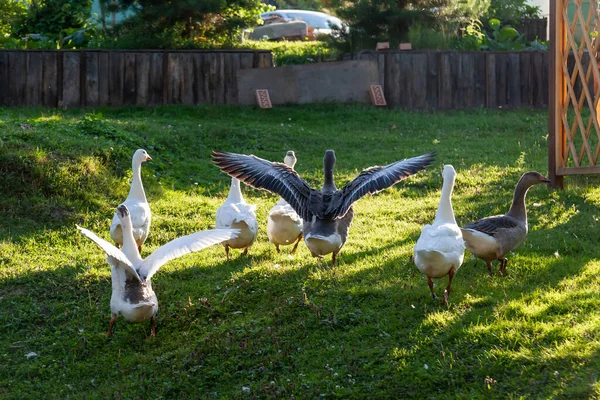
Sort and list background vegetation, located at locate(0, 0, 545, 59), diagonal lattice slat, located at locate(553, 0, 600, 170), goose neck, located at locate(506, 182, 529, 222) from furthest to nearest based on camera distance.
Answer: background vegetation, located at locate(0, 0, 545, 59) < diagonal lattice slat, located at locate(553, 0, 600, 170) < goose neck, located at locate(506, 182, 529, 222)

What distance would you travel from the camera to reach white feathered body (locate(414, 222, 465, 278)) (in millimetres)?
7188

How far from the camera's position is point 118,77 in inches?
748

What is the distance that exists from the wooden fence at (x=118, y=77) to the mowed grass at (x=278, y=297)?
461cm

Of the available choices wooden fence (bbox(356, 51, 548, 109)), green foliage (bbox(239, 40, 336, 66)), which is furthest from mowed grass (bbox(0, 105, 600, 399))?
green foliage (bbox(239, 40, 336, 66))

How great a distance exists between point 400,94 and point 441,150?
4.74m

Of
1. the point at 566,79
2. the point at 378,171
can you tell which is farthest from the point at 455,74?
the point at 378,171

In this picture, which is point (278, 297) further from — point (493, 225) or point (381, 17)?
point (381, 17)

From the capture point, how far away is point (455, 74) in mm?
19812

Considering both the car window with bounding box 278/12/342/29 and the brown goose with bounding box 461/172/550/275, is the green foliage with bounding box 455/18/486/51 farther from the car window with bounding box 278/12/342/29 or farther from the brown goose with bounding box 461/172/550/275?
the car window with bounding box 278/12/342/29

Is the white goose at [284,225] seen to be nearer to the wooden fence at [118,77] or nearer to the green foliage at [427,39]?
the wooden fence at [118,77]

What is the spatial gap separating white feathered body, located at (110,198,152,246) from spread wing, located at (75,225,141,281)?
1932mm

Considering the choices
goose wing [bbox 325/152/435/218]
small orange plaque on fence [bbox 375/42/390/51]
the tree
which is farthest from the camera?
small orange plaque on fence [bbox 375/42/390/51]

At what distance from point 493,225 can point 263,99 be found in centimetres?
1147

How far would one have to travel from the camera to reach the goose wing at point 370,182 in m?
8.41
